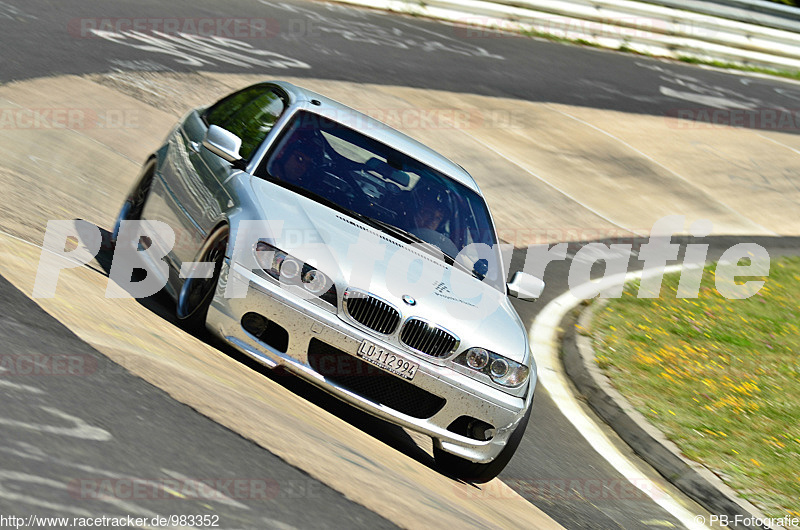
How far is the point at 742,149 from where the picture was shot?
1927 cm

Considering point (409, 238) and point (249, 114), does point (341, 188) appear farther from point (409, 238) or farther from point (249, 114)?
point (249, 114)

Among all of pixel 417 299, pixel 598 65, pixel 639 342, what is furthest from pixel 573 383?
pixel 598 65

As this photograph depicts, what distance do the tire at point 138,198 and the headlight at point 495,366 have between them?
Result: 2.97m

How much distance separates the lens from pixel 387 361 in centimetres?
544

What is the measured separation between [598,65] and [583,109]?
12.2 feet

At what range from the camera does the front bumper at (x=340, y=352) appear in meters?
5.41

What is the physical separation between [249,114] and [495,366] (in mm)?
2776

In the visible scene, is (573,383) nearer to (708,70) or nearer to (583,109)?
(583,109)

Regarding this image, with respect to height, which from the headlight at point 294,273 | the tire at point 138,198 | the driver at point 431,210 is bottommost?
the tire at point 138,198

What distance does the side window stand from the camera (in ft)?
22.3

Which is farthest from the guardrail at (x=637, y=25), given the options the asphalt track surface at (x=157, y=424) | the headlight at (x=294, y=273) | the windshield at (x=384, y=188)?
the headlight at (x=294, y=273)

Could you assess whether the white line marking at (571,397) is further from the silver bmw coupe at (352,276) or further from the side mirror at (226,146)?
the side mirror at (226,146)

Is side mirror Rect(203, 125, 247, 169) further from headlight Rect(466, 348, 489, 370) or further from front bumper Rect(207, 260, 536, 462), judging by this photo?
headlight Rect(466, 348, 489, 370)

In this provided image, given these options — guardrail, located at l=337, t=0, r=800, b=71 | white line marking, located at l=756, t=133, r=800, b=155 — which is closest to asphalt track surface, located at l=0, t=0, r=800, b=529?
guardrail, located at l=337, t=0, r=800, b=71
